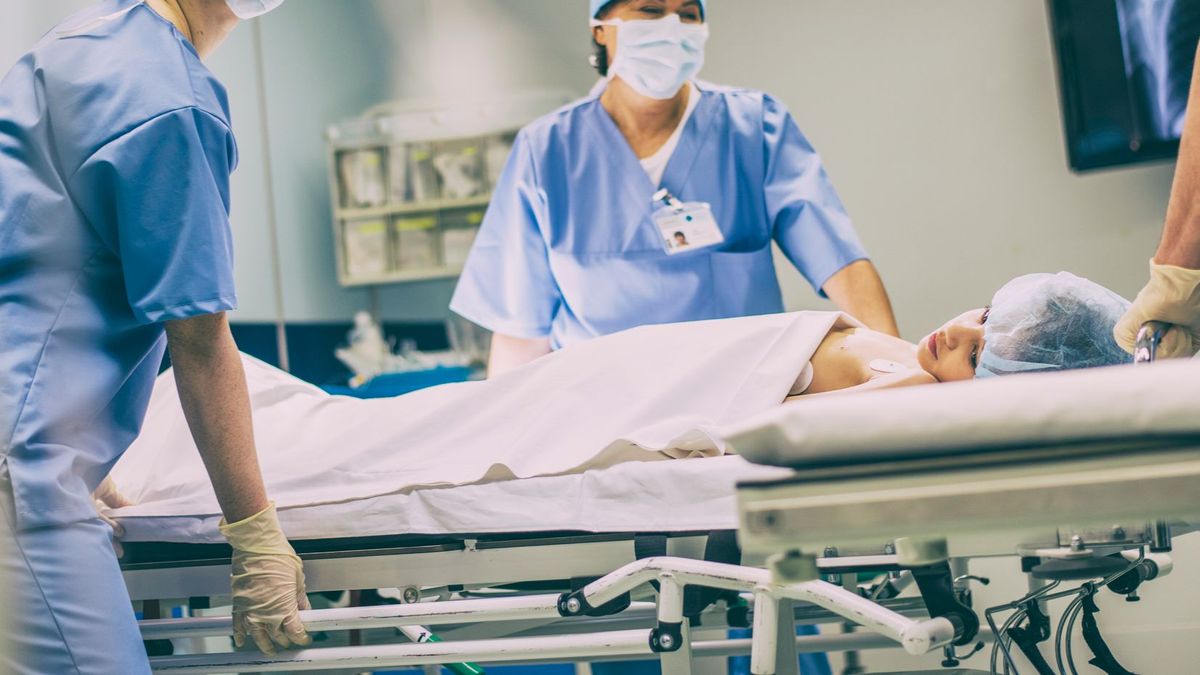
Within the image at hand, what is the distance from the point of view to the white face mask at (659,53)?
2521mm

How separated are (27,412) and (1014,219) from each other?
3193 mm

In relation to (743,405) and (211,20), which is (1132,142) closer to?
(743,405)

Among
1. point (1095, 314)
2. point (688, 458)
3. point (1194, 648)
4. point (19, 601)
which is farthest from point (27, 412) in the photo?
point (1194, 648)

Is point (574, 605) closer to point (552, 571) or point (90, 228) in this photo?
point (552, 571)

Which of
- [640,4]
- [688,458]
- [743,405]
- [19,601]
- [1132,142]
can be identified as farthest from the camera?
[1132,142]

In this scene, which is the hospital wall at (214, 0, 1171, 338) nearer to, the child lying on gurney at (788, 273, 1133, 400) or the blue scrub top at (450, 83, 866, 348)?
the blue scrub top at (450, 83, 866, 348)

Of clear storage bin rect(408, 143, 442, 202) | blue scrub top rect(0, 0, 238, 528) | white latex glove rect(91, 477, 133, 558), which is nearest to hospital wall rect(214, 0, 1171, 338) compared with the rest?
clear storage bin rect(408, 143, 442, 202)

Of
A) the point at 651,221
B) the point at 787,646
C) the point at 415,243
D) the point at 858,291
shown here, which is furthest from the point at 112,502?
the point at 415,243

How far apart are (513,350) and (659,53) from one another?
0.80 meters

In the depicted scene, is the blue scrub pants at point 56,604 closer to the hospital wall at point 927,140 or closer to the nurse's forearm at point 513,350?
the nurse's forearm at point 513,350

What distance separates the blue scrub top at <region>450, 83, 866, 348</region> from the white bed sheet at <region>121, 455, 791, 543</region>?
1.05m

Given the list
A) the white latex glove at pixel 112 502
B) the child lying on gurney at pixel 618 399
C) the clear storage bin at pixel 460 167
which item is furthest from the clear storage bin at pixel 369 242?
the white latex glove at pixel 112 502

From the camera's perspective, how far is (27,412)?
51.4 inches

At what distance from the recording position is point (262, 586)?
147 cm
